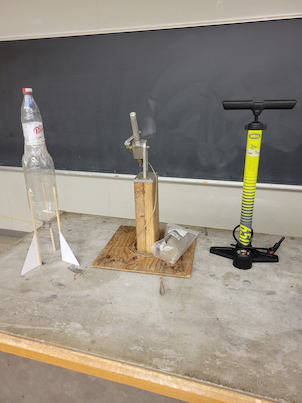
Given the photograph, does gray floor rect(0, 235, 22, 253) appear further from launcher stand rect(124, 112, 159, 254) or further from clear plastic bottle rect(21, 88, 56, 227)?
launcher stand rect(124, 112, 159, 254)

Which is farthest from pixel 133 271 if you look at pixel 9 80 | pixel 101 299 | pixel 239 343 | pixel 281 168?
pixel 9 80

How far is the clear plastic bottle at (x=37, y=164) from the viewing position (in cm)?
96

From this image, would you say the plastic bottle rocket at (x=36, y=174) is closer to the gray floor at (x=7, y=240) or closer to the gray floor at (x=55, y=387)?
the gray floor at (x=55, y=387)

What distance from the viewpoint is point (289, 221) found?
1.91 metres

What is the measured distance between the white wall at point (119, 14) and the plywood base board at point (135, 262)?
1464mm

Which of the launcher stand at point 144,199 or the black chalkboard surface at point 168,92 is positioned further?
the black chalkboard surface at point 168,92

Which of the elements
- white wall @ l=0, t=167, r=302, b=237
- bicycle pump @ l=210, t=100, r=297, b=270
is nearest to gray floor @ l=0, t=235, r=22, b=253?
white wall @ l=0, t=167, r=302, b=237

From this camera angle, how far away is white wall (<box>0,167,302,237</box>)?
1901mm

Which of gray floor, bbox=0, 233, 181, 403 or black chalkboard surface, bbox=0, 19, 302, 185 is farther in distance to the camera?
black chalkboard surface, bbox=0, 19, 302, 185

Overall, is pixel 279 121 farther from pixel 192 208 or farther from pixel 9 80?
pixel 9 80

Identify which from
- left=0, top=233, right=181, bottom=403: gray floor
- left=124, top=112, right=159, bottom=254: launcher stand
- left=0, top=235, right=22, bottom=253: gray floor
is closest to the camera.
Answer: left=0, top=233, right=181, bottom=403: gray floor

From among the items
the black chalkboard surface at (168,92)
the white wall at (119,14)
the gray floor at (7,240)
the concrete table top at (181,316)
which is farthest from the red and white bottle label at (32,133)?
the gray floor at (7,240)

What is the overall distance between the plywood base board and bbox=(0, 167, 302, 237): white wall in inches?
33.6

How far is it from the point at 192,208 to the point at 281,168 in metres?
0.69
